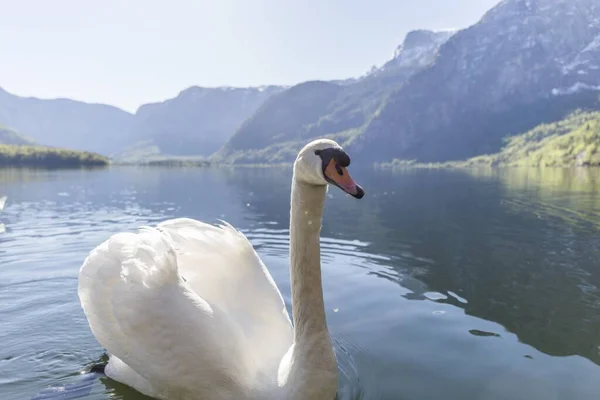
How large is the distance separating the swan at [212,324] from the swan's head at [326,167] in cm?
1

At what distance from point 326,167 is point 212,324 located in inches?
95.1

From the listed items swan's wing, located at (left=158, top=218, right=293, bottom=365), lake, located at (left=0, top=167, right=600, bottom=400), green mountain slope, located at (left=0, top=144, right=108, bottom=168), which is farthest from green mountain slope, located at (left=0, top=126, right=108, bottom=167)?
swan's wing, located at (left=158, top=218, right=293, bottom=365)

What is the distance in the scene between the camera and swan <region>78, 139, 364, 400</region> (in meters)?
5.19

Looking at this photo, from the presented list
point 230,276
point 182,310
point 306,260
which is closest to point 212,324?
point 182,310

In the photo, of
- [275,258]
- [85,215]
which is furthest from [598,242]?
[85,215]

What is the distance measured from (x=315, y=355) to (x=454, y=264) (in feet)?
37.7

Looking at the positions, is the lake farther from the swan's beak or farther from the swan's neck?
the swan's beak

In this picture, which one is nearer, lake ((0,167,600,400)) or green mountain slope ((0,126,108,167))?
lake ((0,167,600,400))

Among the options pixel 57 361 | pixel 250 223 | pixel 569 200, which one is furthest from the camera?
pixel 569 200

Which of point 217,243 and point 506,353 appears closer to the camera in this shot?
point 217,243

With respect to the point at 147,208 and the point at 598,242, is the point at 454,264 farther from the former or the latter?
the point at 147,208

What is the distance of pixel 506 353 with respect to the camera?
835 centimetres

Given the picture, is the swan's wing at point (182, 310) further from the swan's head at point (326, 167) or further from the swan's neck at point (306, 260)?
the swan's head at point (326, 167)

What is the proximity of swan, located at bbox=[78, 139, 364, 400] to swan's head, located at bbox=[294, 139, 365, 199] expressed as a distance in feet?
0.04
